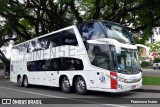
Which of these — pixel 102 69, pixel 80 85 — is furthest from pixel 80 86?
pixel 102 69

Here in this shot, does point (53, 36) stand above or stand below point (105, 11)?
below

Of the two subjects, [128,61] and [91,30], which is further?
[91,30]

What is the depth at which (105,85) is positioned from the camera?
42.9 ft

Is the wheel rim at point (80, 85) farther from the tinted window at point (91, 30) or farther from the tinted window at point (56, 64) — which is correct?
the tinted window at point (91, 30)

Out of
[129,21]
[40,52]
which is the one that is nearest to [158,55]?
[129,21]

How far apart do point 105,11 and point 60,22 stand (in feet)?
19.2

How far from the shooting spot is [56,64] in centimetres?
1695

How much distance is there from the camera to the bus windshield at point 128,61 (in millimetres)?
13039

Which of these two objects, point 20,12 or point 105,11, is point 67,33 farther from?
point 105,11

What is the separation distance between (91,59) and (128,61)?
1910 mm

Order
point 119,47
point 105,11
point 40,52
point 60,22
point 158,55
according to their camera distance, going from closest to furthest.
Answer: point 119,47 → point 40,52 → point 60,22 → point 105,11 → point 158,55

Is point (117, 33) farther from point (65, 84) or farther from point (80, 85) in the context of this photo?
point (65, 84)

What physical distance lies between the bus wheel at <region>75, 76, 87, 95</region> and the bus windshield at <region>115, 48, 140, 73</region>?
2.52 metres

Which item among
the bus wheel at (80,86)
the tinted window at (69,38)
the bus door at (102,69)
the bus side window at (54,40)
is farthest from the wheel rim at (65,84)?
the bus door at (102,69)
